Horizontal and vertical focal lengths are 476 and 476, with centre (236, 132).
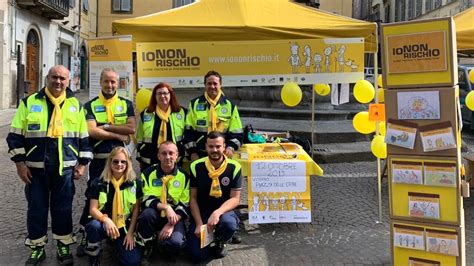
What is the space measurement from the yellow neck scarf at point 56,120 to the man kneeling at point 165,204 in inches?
33.1

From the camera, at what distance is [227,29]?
18.9ft

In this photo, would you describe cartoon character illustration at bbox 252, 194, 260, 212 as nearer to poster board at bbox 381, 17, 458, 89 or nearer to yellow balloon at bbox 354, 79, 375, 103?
yellow balloon at bbox 354, 79, 375, 103

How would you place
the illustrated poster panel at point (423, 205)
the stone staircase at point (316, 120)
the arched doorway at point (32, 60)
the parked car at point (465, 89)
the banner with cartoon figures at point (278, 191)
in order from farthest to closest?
the arched doorway at point (32, 60)
the parked car at point (465, 89)
the stone staircase at point (316, 120)
the banner with cartoon figures at point (278, 191)
the illustrated poster panel at point (423, 205)

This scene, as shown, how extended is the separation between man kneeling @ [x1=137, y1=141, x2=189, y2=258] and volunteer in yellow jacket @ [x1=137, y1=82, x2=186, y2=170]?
356mm

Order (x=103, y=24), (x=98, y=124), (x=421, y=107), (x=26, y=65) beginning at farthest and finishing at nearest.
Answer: (x=103, y=24) < (x=26, y=65) < (x=98, y=124) < (x=421, y=107)

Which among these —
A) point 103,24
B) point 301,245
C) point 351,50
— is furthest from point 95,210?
point 103,24

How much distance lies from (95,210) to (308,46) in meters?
3.31

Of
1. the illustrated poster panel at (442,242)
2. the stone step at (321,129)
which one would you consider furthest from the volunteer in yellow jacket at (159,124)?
the stone step at (321,129)

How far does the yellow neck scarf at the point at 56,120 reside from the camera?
13.3 feet

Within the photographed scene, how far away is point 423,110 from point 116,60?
345cm

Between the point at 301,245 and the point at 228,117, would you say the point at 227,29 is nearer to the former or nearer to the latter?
the point at 228,117

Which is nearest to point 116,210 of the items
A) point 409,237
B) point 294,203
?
point 294,203

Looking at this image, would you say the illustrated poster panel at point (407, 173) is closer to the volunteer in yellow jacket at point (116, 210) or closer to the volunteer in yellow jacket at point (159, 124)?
the volunteer in yellow jacket at point (159, 124)

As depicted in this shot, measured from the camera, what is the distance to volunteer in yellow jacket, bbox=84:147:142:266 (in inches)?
158
